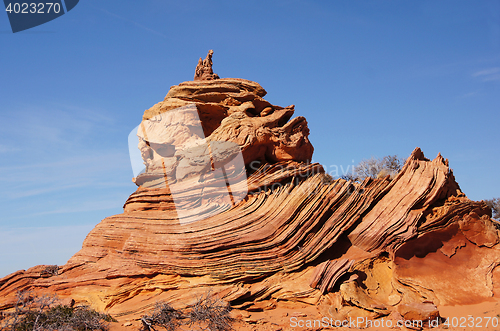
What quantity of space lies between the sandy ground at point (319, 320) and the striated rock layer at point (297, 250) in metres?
0.34

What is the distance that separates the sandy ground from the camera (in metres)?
10.6

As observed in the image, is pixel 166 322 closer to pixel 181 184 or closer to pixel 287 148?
pixel 181 184

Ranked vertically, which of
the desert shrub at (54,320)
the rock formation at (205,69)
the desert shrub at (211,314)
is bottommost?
the desert shrub at (211,314)

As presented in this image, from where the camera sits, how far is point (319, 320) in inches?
453

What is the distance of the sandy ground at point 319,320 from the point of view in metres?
10.6

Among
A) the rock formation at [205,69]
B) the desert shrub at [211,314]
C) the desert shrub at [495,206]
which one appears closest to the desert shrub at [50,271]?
the desert shrub at [211,314]

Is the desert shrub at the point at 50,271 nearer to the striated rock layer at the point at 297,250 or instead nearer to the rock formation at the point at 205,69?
the striated rock layer at the point at 297,250

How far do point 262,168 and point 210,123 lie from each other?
392 cm

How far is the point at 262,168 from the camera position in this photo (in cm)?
1577

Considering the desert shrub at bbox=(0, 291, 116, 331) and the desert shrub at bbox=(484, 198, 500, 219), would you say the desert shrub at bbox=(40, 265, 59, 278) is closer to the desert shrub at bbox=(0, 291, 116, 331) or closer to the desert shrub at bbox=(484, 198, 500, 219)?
the desert shrub at bbox=(0, 291, 116, 331)

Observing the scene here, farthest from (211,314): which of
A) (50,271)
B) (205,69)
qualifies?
(205,69)

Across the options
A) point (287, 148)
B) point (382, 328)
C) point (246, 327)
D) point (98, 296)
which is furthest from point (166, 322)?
point (287, 148)

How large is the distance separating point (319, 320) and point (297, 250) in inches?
108

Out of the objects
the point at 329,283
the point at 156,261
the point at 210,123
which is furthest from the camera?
the point at 210,123
